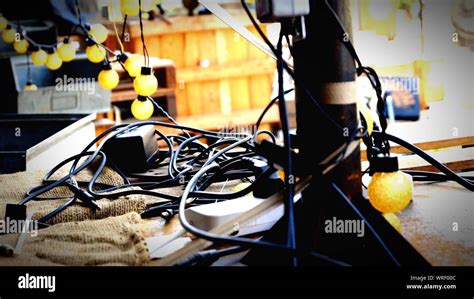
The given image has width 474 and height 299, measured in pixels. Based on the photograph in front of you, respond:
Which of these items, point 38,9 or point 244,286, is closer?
point 244,286

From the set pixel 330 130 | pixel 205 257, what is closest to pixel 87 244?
pixel 205 257

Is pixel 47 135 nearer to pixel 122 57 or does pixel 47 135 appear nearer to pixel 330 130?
pixel 122 57

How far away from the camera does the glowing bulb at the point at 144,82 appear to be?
1.01 m

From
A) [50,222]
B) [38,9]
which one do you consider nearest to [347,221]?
[50,222]

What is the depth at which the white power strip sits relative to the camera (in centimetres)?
68

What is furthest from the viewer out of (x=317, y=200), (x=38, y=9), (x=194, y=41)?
(x=194, y=41)

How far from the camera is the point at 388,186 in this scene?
0.64m

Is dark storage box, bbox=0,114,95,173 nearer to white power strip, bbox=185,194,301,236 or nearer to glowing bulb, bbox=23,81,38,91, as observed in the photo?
white power strip, bbox=185,194,301,236

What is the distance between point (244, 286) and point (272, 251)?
5cm

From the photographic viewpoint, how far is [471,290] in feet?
1.78

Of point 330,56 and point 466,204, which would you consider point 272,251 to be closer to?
point 330,56

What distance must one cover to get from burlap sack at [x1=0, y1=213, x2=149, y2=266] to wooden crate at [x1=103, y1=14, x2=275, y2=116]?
3.49 metres

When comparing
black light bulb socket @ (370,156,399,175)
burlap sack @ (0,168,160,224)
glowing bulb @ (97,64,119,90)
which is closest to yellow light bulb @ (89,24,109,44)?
glowing bulb @ (97,64,119,90)

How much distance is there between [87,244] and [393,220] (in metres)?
0.42
